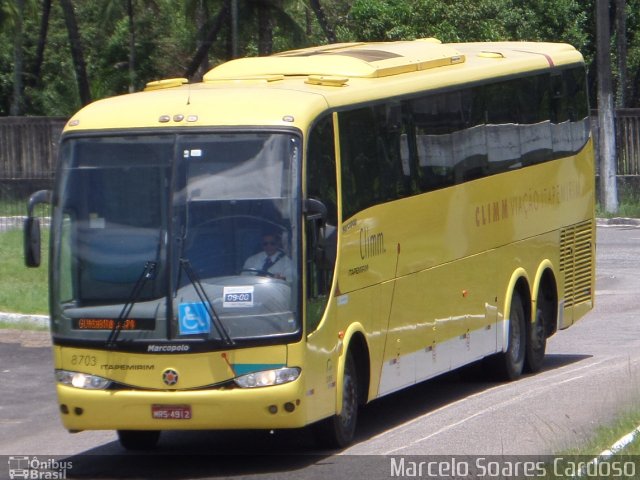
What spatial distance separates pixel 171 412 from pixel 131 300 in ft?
2.89

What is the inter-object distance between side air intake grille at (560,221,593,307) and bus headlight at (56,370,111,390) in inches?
290

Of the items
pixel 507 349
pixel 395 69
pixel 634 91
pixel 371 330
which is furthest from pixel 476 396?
pixel 634 91

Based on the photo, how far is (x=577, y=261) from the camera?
51.9ft

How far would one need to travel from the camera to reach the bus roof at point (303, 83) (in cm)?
988

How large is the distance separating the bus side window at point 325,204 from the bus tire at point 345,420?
0.82 metres

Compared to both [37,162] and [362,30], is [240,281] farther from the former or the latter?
[362,30]

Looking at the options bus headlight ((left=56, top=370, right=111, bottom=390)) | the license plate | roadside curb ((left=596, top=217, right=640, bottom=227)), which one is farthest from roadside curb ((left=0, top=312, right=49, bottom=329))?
roadside curb ((left=596, top=217, right=640, bottom=227))

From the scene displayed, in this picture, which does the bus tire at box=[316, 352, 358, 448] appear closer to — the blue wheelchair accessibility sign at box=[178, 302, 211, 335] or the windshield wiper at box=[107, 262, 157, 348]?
the blue wheelchair accessibility sign at box=[178, 302, 211, 335]

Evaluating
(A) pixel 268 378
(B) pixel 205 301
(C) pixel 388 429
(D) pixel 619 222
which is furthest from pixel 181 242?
(D) pixel 619 222

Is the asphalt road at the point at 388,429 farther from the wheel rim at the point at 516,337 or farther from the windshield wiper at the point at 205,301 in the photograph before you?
the windshield wiper at the point at 205,301

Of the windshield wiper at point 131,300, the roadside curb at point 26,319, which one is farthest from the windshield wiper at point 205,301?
the roadside curb at point 26,319

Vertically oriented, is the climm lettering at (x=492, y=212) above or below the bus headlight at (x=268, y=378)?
above

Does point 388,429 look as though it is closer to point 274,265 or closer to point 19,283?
point 274,265

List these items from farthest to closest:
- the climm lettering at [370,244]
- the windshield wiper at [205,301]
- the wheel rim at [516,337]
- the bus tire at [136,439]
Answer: the wheel rim at [516,337] < the climm lettering at [370,244] < the bus tire at [136,439] < the windshield wiper at [205,301]
